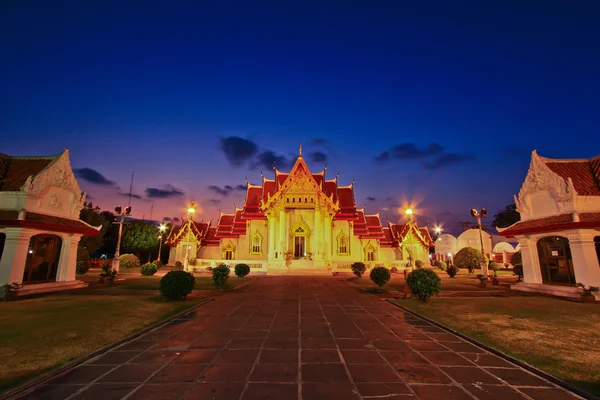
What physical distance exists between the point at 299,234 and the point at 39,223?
24.1 m

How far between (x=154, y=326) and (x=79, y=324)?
2089 millimetres

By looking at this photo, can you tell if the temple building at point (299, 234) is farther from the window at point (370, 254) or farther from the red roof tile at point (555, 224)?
the red roof tile at point (555, 224)

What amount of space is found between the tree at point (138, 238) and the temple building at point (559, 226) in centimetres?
5706

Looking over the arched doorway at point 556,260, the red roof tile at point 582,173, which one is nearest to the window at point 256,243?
the arched doorway at point 556,260

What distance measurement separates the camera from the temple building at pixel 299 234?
32.8 meters

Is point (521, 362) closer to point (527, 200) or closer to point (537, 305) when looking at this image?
point (537, 305)

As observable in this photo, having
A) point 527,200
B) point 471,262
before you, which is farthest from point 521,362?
point 471,262

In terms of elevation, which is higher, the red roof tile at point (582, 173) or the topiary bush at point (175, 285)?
the red roof tile at point (582, 173)

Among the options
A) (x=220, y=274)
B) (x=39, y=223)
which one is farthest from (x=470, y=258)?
(x=39, y=223)

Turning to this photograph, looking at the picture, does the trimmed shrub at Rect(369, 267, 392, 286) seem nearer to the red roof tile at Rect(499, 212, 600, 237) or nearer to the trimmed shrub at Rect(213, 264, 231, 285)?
the red roof tile at Rect(499, 212, 600, 237)

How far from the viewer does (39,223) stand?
1516 centimetres

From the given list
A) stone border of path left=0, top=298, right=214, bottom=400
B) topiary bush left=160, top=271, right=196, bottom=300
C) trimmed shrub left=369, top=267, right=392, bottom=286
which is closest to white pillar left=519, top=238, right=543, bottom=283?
trimmed shrub left=369, top=267, right=392, bottom=286

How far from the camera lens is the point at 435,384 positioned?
4602 millimetres

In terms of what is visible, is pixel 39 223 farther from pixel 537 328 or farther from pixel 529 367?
pixel 537 328
